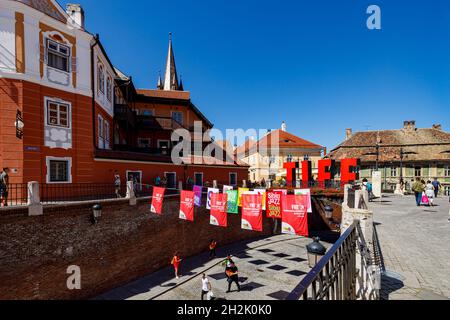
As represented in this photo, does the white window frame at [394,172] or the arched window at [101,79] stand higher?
the arched window at [101,79]

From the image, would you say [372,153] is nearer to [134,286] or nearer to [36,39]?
[134,286]

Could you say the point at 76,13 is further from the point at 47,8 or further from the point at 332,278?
the point at 332,278

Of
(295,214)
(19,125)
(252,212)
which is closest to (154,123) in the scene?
(19,125)

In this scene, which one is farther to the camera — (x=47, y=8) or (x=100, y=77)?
(x=100, y=77)

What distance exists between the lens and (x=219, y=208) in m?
15.9

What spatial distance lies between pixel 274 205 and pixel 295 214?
2000 millimetres

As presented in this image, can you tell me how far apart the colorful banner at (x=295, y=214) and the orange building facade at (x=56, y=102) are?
1305 cm

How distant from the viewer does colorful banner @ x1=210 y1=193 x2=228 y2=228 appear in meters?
15.7

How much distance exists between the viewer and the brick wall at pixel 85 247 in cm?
1073

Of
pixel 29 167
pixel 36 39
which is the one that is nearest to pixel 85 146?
pixel 29 167

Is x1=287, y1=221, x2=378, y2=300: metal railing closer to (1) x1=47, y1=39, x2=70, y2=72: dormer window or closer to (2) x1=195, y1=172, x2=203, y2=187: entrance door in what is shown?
(1) x1=47, y1=39, x2=70, y2=72: dormer window

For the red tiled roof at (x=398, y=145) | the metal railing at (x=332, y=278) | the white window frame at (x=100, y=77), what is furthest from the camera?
the red tiled roof at (x=398, y=145)

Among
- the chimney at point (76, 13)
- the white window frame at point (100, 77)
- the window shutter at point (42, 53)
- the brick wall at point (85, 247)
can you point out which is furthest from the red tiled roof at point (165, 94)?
the brick wall at point (85, 247)

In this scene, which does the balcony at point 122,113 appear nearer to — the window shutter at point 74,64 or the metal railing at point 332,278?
the window shutter at point 74,64
